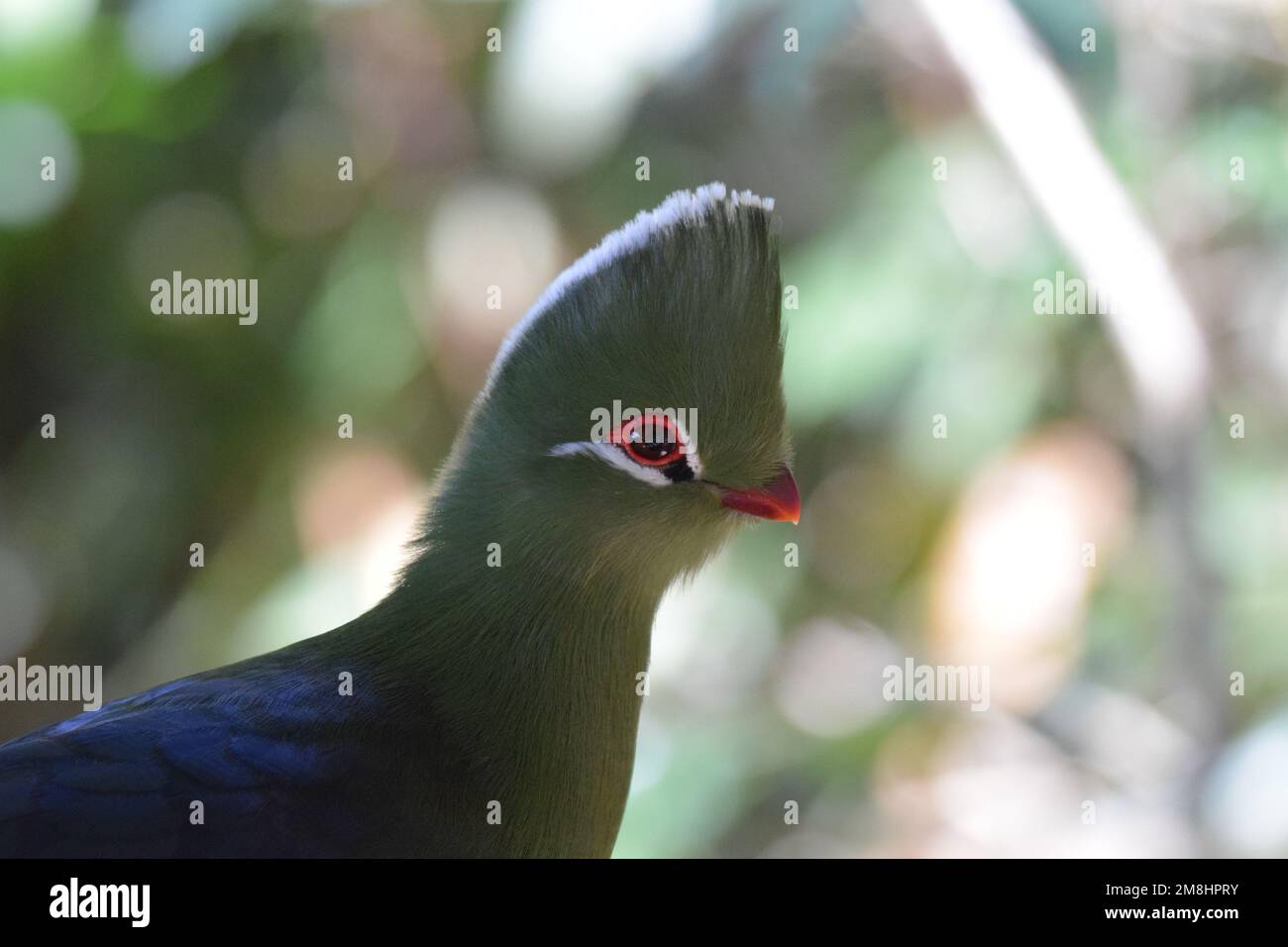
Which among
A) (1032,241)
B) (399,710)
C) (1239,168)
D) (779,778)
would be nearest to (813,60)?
(1032,241)

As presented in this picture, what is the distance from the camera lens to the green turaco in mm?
1165

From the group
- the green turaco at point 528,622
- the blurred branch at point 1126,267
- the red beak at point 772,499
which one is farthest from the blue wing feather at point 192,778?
the blurred branch at point 1126,267

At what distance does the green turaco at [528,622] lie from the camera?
117 cm

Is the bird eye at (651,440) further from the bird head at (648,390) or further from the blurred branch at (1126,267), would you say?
the blurred branch at (1126,267)

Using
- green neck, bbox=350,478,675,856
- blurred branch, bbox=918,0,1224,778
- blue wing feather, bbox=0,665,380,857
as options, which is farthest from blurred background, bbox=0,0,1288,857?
blue wing feather, bbox=0,665,380,857

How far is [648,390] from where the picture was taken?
1.22 meters

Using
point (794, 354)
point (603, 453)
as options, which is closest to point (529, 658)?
point (603, 453)

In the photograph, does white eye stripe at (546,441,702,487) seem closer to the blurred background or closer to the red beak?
the red beak

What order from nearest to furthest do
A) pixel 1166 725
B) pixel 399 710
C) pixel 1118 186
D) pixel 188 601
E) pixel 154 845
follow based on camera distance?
1. pixel 154 845
2. pixel 399 710
3. pixel 1118 186
4. pixel 1166 725
5. pixel 188 601

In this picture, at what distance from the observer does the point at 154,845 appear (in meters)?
1.09

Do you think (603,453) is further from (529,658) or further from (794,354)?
(794,354)

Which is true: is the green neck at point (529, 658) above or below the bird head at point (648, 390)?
below
